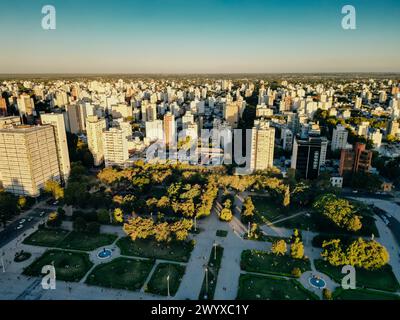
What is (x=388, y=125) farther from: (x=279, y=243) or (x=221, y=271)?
(x=221, y=271)

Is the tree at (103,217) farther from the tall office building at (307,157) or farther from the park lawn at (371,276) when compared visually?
the tall office building at (307,157)

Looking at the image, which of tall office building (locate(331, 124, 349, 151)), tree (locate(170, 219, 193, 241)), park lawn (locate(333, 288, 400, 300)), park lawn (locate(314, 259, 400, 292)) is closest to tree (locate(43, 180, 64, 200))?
tree (locate(170, 219, 193, 241))

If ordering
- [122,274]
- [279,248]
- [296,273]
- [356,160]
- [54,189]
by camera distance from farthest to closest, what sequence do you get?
1. [356,160]
2. [54,189]
3. [279,248]
4. [122,274]
5. [296,273]

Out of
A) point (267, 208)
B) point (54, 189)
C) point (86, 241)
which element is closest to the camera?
point (86, 241)

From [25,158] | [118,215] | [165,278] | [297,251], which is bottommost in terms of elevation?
[165,278]

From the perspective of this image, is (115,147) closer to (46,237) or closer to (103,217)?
(103,217)

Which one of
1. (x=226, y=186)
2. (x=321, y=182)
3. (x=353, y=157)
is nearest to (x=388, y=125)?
(x=353, y=157)

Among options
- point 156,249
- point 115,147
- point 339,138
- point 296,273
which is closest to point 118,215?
point 156,249

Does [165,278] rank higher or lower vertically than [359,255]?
lower
